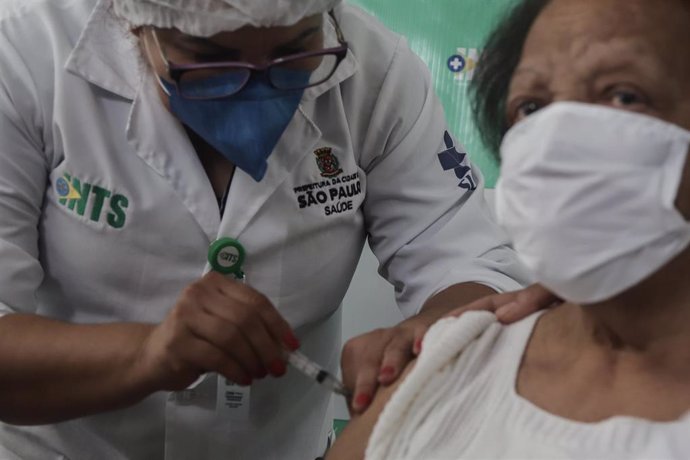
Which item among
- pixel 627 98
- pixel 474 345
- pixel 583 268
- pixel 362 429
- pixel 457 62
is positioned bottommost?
pixel 457 62

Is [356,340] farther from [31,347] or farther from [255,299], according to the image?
[31,347]

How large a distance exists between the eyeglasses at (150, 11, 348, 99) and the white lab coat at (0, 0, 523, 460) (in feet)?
0.44

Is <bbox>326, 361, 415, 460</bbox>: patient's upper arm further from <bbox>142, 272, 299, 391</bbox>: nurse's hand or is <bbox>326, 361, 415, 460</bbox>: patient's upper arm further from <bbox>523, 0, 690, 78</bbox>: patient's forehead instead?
<bbox>523, 0, 690, 78</bbox>: patient's forehead

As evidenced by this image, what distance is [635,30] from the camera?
968mm

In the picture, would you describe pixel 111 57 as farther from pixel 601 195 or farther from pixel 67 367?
pixel 601 195

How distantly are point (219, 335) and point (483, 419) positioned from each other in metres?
0.37

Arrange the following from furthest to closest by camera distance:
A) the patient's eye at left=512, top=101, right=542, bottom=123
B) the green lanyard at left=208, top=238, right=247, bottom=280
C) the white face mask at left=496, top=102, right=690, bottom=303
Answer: the green lanyard at left=208, top=238, right=247, bottom=280 → the patient's eye at left=512, top=101, right=542, bottom=123 → the white face mask at left=496, top=102, right=690, bottom=303

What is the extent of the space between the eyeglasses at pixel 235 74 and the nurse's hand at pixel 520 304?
0.44 m

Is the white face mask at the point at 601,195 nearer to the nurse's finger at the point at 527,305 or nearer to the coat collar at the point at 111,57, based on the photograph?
the nurse's finger at the point at 527,305

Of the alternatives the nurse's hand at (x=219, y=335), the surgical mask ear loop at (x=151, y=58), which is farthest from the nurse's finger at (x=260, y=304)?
the surgical mask ear loop at (x=151, y=58)

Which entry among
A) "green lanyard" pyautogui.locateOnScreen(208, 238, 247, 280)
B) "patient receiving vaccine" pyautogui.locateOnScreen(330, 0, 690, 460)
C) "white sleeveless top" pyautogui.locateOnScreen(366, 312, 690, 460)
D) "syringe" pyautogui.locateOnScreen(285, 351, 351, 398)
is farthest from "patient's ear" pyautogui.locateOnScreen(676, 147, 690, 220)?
"green lanyard" pyautogui.locateOnScreen(208, 238, 247, 280)

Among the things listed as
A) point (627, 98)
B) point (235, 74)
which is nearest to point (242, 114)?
point (235, 74)

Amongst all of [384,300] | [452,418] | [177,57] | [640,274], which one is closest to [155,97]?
[177,57]

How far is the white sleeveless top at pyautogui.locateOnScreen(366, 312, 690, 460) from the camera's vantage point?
94 cm
